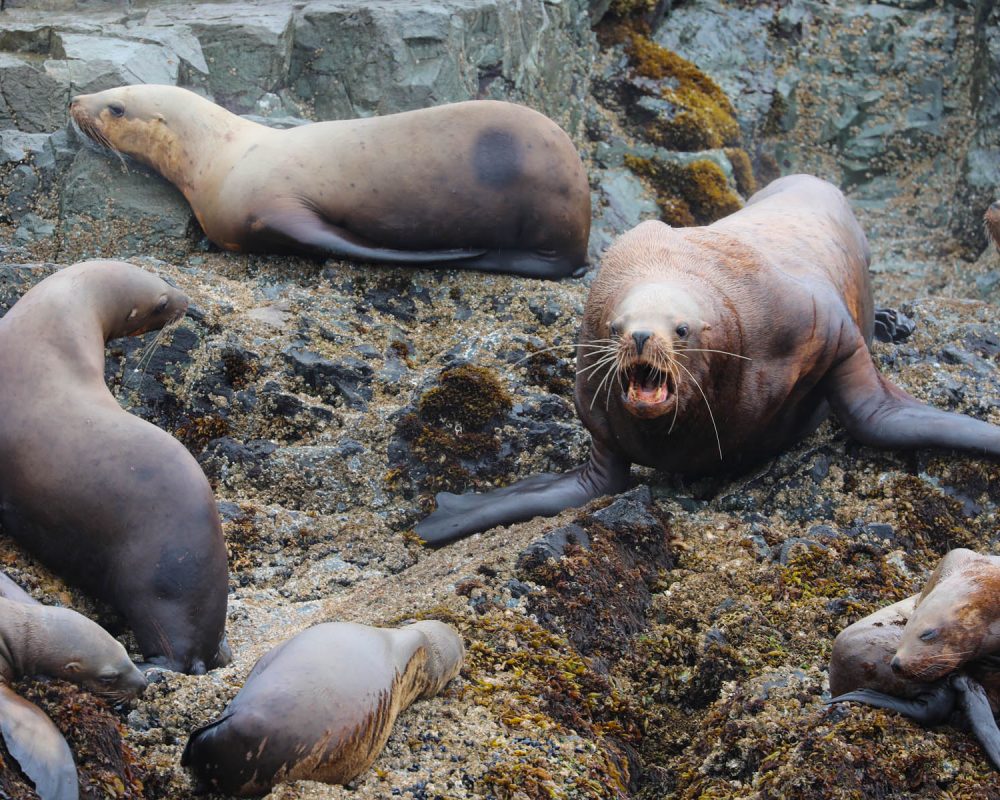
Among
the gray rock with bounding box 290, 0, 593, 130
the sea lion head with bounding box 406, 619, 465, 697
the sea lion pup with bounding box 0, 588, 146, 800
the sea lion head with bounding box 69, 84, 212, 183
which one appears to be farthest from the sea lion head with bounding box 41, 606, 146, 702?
the gray rock with bounding box 290, 0, 593, 130

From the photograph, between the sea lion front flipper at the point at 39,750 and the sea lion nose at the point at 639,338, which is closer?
the sea lion front flipper at the point at 39,750

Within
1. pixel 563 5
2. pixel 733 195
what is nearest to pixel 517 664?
pixel 733 195

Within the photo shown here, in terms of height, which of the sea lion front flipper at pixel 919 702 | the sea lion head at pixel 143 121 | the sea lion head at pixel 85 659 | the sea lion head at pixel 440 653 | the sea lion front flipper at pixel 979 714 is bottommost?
the sea lion head at pixel 143 121

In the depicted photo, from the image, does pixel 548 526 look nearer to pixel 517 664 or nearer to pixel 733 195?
pixel 517 664

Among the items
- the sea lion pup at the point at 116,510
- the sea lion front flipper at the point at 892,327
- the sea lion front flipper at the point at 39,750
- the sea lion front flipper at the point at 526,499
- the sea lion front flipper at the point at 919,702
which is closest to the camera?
the sea lion front flipper at the point at 39,750

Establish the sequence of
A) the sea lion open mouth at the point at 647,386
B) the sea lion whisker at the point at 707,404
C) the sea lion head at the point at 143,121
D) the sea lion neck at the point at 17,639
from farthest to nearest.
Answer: the sea lion head at the point at 143,121, the sea lion whisker at the point at 707,404, the sea lion open mouth at the point at 647,386, the sea lion neck at the point at 17,639

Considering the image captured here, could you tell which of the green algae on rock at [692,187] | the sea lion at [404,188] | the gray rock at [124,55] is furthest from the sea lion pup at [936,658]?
the gray rock at [124,55]

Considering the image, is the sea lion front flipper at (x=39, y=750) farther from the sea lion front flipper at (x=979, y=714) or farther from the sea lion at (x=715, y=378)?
the sea lion at (x=715, y=378)

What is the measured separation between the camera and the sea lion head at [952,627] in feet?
11.7

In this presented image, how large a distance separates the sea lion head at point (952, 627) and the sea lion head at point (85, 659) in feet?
6.67

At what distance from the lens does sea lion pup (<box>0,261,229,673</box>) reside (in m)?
4.36

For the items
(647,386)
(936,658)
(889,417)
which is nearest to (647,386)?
(647,386)

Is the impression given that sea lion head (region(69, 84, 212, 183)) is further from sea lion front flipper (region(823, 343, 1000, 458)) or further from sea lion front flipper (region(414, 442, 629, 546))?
sea lion front flipper (region(823, 343, 1000, 458))

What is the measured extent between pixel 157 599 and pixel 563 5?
21.1 feet
